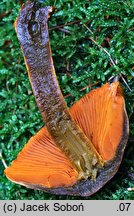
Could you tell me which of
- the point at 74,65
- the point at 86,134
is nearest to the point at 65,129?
the point at 86,134

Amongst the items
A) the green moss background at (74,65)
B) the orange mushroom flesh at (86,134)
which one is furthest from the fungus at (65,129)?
the green moss background at (74,65)

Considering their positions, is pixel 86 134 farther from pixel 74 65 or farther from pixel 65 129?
pixel 74 65

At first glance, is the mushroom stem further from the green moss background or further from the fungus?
the green moss background

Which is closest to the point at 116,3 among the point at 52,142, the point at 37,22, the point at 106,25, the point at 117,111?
the point at 106,25

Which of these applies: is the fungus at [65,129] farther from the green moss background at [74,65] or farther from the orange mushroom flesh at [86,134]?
the green moss background at [74,65]

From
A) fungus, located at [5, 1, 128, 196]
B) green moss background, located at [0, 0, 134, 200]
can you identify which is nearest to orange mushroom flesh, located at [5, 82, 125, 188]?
fungus, located at [5, 1, 128, 196]

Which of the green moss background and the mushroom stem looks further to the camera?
the green moss background
